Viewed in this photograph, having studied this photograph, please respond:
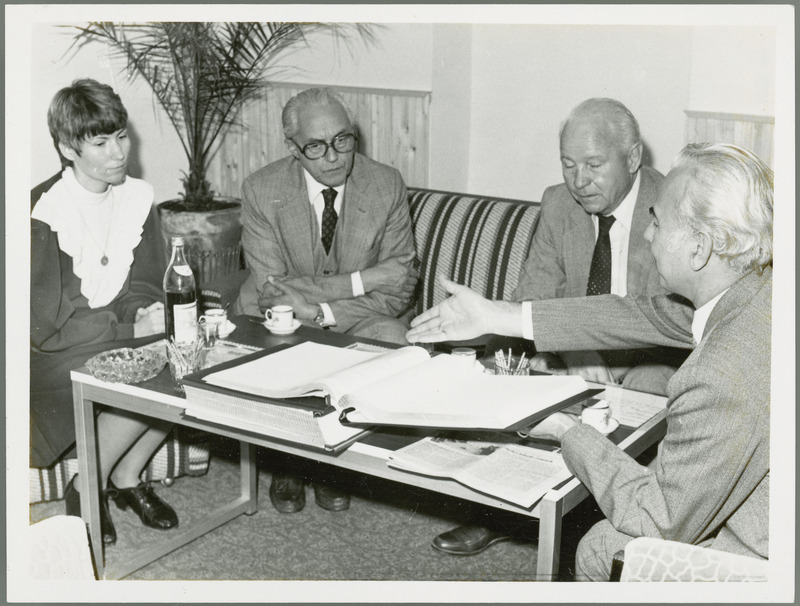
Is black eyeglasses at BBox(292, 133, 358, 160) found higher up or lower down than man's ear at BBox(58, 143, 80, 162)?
higher up

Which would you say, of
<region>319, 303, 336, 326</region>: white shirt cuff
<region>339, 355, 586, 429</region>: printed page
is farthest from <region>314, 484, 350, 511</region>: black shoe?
<region>339, 355, 586, 429</region>: printed page

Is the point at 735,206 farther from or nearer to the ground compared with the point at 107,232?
farther from the ground

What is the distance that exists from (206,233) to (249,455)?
1.83 metres

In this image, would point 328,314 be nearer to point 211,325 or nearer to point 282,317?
point 282,317

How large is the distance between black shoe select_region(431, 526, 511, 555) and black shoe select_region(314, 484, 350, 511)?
1.43ft

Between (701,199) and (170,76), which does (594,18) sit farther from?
(170,76)

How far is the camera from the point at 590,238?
311cm

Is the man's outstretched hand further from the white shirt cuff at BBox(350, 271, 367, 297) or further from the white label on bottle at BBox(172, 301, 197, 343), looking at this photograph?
the white shirt cuff at BBox(350, 271, 367, 297)

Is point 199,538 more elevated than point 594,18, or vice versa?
point 594,18

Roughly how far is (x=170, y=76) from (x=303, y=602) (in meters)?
3.82

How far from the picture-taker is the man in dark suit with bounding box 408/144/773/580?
1.47 metres

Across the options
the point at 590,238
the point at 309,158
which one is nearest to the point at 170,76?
the point at 309,158

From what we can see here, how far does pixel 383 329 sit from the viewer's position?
3.30 metres

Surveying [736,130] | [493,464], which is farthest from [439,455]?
[736,130]
